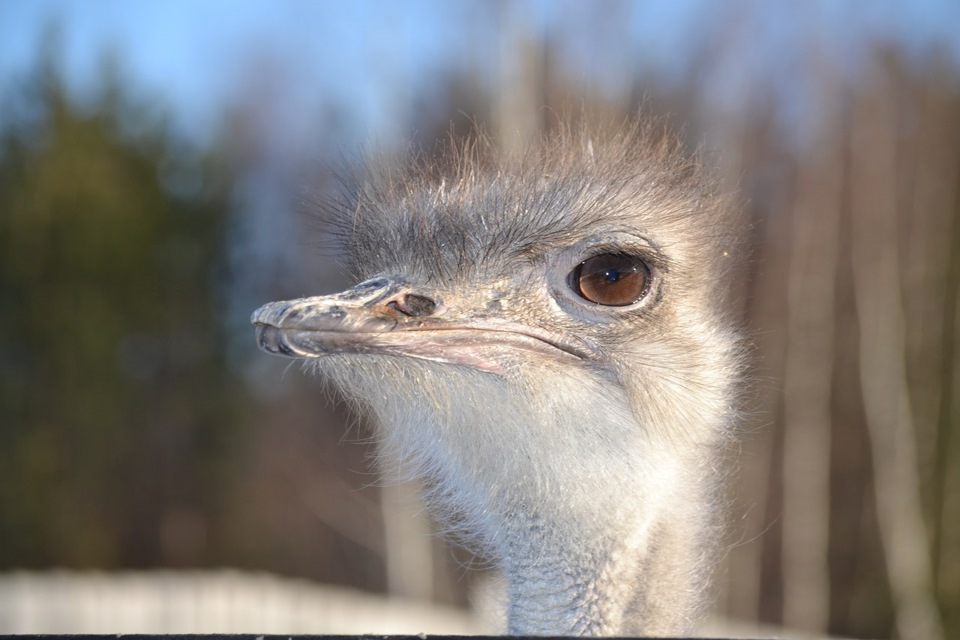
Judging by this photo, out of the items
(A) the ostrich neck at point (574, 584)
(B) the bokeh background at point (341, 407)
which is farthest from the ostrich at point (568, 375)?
(B) the bokeh background at point (341, 407)

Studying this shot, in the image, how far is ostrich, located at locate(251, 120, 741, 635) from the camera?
196 centimetres

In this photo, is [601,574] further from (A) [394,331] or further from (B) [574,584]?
(A) [394,331]

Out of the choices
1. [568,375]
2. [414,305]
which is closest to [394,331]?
[414,305]

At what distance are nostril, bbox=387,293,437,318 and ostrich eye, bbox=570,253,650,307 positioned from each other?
0.92 feet

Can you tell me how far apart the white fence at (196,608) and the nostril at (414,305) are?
7542mm

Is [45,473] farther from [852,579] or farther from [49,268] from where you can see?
[852,579]

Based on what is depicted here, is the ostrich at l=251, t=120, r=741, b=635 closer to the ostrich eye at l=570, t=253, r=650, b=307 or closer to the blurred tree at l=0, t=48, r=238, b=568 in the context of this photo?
the ostrich eye at l=570, t=253, r=650, b=307

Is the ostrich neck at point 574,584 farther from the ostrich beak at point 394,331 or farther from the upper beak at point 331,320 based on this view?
the upper beak at point 331,320

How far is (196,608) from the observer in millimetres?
9969

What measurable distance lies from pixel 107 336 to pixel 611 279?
35.0 ft

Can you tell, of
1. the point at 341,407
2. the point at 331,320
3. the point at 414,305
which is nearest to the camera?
the point at 331,320

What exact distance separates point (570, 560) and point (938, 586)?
9.11 metres

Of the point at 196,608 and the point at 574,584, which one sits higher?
the point at 196,608

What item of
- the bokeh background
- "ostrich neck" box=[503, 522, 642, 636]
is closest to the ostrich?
"ostrich neck" box=[503, 522, 642, 636]
